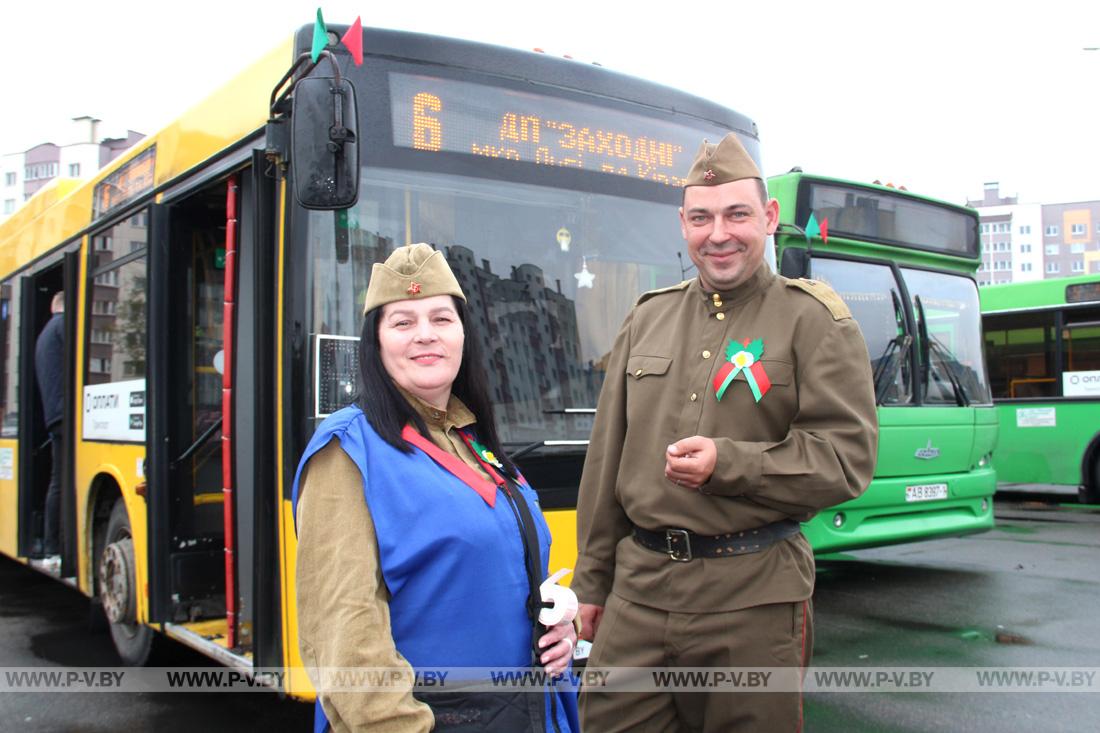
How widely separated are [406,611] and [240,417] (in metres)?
3.37

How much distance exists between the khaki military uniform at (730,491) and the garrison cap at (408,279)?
2.64 ft

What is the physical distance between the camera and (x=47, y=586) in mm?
9219

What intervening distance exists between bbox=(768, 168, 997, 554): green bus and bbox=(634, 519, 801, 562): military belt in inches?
191

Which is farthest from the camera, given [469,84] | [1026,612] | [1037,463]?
Result: [1037,463]

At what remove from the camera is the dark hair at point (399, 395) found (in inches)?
82.0

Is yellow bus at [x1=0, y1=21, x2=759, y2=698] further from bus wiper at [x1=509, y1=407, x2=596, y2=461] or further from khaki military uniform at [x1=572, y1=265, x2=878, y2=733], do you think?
khaki military uniform at [x1=572, y1=265, x2=878, y2=733]

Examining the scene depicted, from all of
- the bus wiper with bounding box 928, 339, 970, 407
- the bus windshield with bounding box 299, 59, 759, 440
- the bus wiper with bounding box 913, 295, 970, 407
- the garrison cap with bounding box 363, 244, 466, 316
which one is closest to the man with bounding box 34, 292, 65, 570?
the bus windshield with bounding box 299, 59, 759, 440

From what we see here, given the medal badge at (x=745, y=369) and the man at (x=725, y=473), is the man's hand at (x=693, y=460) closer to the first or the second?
the man at (x=725, y=473)

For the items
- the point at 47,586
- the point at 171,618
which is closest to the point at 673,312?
the point at 171,618

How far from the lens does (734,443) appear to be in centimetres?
251

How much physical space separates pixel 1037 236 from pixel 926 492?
322 ft

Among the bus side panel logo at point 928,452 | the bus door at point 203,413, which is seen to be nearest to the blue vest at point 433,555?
the bus door at point 203,413

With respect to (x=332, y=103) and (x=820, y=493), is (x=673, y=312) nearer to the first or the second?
(x=820, y=493)

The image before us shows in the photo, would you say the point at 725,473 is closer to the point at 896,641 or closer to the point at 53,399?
the point at 896,641
